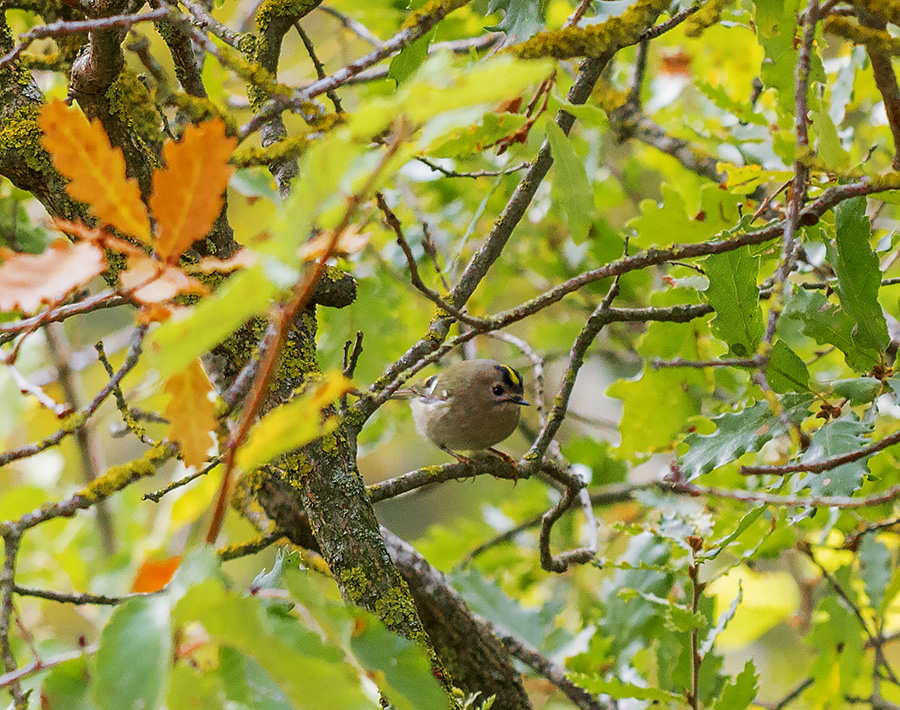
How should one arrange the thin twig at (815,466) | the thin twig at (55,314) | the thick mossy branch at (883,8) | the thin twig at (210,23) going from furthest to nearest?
the thin twig at (210,23)
the thick mossy branch at (883,8)
the thin twig at (815,466)
the thin twig at (55,314)

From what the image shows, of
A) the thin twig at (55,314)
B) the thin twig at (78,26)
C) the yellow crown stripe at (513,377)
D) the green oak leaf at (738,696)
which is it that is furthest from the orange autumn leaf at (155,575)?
the yellow crown stripe at (513,377)

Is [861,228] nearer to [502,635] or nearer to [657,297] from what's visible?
[657,297]

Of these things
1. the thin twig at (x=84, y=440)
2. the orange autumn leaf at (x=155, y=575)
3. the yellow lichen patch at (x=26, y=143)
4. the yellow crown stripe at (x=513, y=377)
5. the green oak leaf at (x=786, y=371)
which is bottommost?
the orange autumn leaf at (x=155, y=575)

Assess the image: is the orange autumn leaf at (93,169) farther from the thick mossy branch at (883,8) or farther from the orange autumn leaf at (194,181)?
the thick mossy branch at (883,8)

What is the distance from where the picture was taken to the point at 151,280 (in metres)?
0.81

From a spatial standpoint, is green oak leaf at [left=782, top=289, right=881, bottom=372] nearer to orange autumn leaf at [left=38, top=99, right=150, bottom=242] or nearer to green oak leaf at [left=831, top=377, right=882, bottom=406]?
green oak leaf at [left=831, top=377, right=882, bottom=406]

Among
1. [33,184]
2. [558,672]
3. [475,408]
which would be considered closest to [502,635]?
[558,672]

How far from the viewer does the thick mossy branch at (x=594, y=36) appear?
4.36ft

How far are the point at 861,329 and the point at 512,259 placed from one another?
87.1 inches

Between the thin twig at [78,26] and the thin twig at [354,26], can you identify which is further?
the thin twig at [354,26]

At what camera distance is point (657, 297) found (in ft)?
6.64

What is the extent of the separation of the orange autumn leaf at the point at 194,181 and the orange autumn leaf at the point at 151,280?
66mm

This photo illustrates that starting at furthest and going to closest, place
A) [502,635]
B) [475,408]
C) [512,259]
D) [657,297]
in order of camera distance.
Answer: [512,259]
[475,408]
[502,635]
[657,297]

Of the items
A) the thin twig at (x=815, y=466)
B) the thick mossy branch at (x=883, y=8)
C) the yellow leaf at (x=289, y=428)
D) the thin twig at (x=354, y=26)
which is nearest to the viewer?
the yellow leaf at (x=289, y=428)
